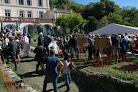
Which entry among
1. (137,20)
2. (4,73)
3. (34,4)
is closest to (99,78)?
(4,73)

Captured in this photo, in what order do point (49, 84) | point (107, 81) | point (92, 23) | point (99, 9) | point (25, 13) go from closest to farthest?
point (107, 81)
point (49, 84)
point (25, 13)
point (92, 23)
point (99, 9)

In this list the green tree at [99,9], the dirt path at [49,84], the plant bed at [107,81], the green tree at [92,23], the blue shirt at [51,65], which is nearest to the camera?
the blue shirt at [51,65]

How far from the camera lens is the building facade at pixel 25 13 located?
2378 centimetres

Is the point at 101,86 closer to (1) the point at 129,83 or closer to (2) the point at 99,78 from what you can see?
(2) the point at 99,78

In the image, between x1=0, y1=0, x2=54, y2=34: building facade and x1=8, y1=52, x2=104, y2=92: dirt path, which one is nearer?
x1=8, y1=52, x2=104, y2=92: dirt path

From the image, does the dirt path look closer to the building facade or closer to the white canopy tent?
the white canopy tent

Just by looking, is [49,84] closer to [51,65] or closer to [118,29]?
[51,65]

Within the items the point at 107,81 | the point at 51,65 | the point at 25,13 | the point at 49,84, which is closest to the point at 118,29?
the point at 107,81

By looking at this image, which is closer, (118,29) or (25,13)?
(118,29)

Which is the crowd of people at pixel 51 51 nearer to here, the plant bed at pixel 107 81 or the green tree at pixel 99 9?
the plant bed at pixel 107 81

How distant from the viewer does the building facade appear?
2378cm

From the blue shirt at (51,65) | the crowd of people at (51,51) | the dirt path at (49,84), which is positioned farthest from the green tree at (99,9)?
the blue shirt at (51,65)

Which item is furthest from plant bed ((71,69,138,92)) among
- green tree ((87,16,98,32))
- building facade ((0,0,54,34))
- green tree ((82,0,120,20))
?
green tree ((82,0,120,20))

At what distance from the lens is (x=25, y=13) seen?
2708 cm
